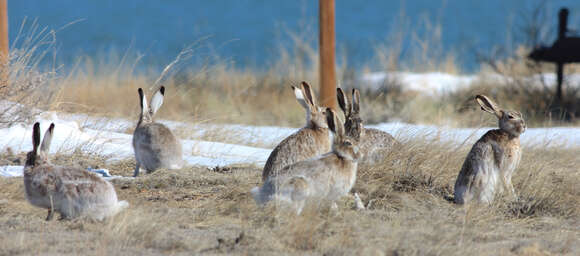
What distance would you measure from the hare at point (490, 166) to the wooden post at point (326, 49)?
4382mm

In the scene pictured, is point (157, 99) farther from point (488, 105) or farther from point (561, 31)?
point (561, 31)

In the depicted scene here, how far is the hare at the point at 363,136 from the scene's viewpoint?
6470 mm

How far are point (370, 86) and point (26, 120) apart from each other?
794 cm

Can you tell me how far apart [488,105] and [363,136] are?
1176 mm

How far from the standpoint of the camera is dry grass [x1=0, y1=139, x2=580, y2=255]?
4254 millimetres

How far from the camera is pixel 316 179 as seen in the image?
4840 mm

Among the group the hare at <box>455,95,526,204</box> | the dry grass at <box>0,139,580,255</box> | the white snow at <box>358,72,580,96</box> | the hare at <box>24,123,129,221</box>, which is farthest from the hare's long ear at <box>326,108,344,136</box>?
the white snow at <box>358,72,580,96</box>

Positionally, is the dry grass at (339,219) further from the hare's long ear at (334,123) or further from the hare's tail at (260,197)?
the hare's long ear at (334,123)

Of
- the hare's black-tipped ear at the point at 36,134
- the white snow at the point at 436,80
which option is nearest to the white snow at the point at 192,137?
the hare's black-tipped ear at the point at 36,134

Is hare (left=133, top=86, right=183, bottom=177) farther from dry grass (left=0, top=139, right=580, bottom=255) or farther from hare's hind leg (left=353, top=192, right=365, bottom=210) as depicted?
hare's hind leg (left=353, top=192, right=365, bottom=210)

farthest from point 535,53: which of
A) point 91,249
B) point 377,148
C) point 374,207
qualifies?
point 91,249

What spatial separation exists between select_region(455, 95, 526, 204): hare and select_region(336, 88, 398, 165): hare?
0.97 m

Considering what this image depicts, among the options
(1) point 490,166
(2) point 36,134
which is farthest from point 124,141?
(1) point 490,166

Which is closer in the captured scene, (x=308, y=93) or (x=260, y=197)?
(x=260, y=197)
